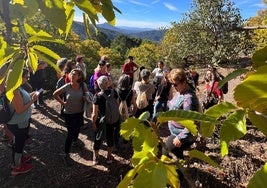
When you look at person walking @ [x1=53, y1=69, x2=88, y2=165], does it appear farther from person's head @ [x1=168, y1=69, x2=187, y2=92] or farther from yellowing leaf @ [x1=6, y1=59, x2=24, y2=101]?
yellowing leaf @ [x1=6, y1=59, x2=24, y2=101]

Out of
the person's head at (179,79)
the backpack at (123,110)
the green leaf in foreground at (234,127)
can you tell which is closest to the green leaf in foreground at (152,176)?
the green leaf in foreground at (234,127)

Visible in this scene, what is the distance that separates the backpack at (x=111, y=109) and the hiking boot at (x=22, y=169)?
1607mm

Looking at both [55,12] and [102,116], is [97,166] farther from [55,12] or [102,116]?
[55,12]

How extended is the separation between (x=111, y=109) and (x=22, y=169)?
→ 6.02ft

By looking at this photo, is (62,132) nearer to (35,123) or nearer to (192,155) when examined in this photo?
(35,123)

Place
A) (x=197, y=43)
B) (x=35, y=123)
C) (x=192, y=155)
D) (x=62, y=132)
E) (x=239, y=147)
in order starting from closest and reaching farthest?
(x=192, y=155) < (x=239, y=147) < (x=62, y=132) < (x=35, y=123) < (x=197, y=43)

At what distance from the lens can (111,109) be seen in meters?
5.99

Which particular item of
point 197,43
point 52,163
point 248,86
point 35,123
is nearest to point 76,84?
point 52,163

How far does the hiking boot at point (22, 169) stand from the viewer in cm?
615

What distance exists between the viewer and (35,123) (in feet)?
28.9

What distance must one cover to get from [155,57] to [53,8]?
42.0m

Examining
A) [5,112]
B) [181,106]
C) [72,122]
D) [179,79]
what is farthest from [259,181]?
[72,122]

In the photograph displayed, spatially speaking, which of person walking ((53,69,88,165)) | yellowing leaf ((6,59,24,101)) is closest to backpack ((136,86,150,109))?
person walking ((53,69,88,165))

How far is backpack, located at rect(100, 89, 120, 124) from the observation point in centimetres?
594
